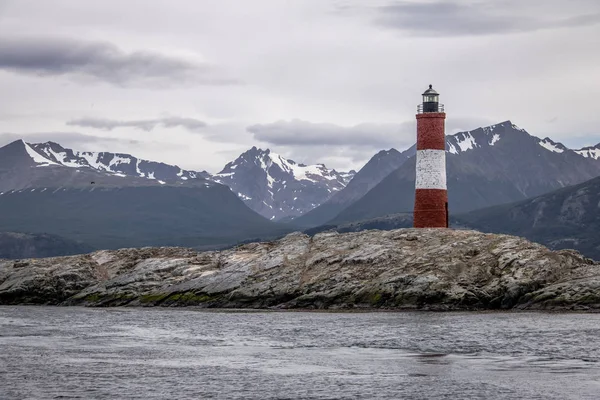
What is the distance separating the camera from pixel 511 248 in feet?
316

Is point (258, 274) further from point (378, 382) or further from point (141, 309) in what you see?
point (378, 382)

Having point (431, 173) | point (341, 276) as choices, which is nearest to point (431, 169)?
point (431, 173)

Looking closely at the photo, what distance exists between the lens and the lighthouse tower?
358 feet

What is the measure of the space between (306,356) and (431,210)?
5290cm

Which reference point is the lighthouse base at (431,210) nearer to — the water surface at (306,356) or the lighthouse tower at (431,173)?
the lighthouse tower at (431,173)

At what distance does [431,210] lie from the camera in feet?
359

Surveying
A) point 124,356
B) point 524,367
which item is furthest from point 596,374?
point 124,356

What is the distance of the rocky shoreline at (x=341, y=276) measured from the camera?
90.1 metres

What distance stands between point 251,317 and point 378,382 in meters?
40.0

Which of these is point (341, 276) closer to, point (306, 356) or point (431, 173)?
point (431, 173)

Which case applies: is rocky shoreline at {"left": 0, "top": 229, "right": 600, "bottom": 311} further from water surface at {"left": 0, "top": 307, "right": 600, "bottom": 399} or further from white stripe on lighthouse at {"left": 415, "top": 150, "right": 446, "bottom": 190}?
white stripe on lighthouse at {"left": 415, "top": 150, "right": 446, "bottom": 190}

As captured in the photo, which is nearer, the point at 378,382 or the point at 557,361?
the point at 378,382

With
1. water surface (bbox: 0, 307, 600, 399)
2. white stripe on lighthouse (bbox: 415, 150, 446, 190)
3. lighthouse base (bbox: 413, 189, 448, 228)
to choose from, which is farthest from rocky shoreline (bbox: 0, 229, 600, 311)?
white stripe on lighthouse (bbox: 415, 150, 446, 190)

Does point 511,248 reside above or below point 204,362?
above
